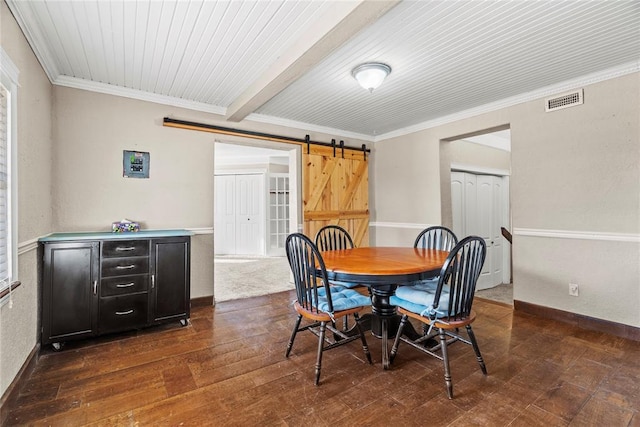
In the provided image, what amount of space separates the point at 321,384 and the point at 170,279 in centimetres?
177

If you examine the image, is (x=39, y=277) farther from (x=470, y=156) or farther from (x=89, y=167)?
(x=470, y=156)

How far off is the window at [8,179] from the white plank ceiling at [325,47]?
50cm

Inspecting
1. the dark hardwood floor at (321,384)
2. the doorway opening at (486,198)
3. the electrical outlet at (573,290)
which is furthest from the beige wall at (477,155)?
the dark hardwood floor at (321,384)

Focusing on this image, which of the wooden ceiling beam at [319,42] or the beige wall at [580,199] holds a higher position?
the wooden ceiling beam at [319,42]

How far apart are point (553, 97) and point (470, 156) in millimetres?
1697

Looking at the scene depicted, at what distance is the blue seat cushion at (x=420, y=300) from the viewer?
193 cm

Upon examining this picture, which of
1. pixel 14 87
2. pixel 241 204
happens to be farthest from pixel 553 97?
pixel 241 204

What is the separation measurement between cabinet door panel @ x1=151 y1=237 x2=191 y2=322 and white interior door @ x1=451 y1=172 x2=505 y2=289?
374 cm

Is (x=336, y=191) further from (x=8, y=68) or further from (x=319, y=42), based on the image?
(x=8, y=68)

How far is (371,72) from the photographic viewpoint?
99.4 inches

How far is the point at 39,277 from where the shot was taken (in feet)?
7.68

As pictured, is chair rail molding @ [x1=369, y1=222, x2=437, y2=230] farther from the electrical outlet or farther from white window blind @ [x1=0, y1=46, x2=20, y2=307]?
white window blind @ [x1=0, y1=46, x2=20, y2=307]

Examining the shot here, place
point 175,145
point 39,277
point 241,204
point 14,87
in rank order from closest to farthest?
1. point 14,87
2. point 39,277
3. point 175,145
4. point 241,204

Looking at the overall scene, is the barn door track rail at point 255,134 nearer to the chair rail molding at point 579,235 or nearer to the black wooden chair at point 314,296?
the black wooden chair at point 314,296
